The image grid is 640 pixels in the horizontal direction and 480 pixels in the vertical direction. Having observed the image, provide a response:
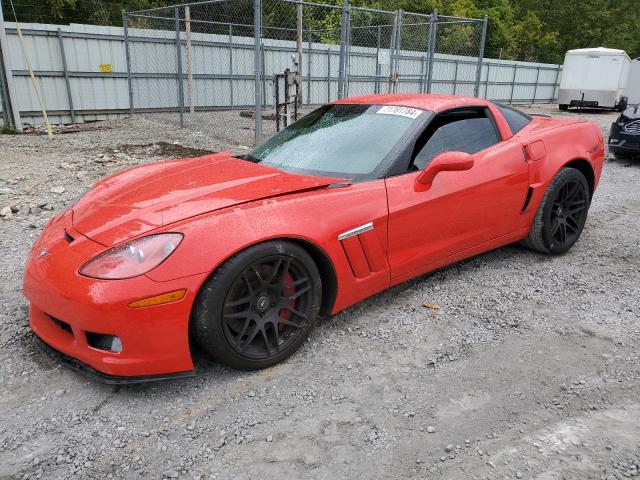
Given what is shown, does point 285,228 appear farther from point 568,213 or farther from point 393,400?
point 568,213

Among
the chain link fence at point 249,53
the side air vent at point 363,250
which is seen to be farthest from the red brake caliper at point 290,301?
the chain link fence at point 249,53

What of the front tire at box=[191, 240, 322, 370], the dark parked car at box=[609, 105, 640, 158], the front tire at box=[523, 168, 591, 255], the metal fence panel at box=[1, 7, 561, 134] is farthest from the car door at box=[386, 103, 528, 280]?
the metal fence panel at box=[1, 7, 561, 134]

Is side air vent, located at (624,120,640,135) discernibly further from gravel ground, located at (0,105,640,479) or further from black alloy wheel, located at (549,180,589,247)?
gravel ground, located at (0,105,640,479)

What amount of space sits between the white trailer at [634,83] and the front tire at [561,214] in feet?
62.0

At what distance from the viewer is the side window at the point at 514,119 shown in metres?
4.02

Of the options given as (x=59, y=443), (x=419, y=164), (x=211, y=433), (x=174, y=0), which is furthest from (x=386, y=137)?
(x=174, y=0)

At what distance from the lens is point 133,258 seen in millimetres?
2361

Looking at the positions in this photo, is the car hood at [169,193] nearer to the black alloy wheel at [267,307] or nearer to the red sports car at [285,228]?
the red sports car at [285,228]

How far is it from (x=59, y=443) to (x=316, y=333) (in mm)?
1449

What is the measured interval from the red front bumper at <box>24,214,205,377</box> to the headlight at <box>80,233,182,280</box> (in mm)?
37

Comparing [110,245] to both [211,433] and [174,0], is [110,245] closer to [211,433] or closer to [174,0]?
[211,433]

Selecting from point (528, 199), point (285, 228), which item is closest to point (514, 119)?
point (528, 199)

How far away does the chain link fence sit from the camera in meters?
13.2

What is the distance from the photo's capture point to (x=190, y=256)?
7.76ft
